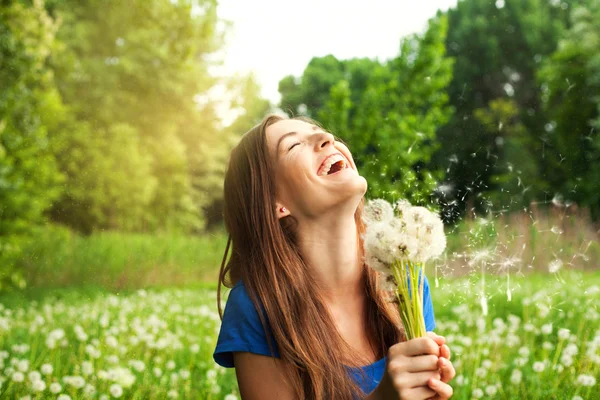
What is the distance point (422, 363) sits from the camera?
1317mm

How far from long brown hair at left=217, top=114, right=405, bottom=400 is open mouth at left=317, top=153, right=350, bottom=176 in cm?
18

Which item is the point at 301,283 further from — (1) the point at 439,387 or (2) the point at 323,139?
(1) the point at 439,387

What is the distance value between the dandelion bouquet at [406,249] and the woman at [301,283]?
0.15 metres

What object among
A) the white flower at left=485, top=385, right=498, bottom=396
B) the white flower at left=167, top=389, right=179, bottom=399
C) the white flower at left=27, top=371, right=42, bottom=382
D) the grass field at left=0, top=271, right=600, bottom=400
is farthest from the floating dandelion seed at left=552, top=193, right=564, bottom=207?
the white flower at left=27, top=371, right=42, bottom=382

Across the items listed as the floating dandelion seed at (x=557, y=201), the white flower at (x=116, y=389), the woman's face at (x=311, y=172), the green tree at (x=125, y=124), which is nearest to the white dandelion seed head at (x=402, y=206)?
the woman's face at (x=311, y=172)

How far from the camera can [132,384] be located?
2721 millimetres

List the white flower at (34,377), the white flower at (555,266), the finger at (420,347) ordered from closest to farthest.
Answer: the finger at (420,347) < the white flower at (34,377) < the white flower at (555,266)

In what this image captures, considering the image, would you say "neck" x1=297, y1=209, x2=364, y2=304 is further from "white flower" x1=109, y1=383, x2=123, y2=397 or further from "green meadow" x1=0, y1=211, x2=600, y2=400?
"white flower" x1=109, y1=383, x2=123, y2=397

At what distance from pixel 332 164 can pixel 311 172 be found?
7 centimetres

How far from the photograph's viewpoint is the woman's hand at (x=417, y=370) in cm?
132

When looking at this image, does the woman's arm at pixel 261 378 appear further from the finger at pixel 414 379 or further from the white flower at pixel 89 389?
the white flower at pixel 89 389

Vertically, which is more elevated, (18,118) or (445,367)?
(18,118)

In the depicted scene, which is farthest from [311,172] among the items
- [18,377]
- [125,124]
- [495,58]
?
[495,58]

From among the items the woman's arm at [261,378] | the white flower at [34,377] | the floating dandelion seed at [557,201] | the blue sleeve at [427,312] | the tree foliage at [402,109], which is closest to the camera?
the woman's arm at [261,378]
